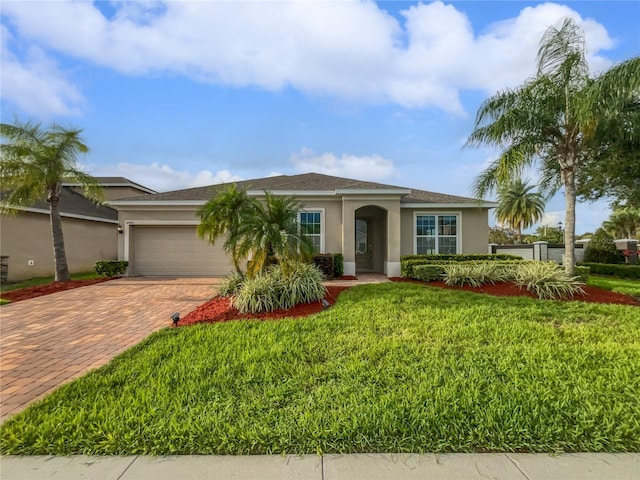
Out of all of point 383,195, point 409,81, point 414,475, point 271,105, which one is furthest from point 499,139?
point 414,475

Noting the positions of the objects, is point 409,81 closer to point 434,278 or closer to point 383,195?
point 383,195

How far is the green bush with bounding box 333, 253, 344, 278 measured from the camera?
1233 cm

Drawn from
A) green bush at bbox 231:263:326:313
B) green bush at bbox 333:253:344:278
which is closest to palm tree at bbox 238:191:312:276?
green bush at bbox 231:263:326:313

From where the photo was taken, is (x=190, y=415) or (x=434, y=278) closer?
(x=190, y=415)

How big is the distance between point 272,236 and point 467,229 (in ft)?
32.6

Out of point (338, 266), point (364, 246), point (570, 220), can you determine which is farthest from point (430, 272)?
Result: point (364, 246)

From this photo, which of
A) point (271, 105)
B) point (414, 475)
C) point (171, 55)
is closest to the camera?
point (414, 475)

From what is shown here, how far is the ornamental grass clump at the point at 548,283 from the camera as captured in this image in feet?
26.1

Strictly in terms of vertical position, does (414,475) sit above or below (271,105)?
below

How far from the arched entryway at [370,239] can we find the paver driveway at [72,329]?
7.79m

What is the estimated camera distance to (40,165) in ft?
37.7

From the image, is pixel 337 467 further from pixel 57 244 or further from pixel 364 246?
pixel 57 244

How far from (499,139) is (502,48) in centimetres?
255

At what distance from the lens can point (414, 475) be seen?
2234 mm
